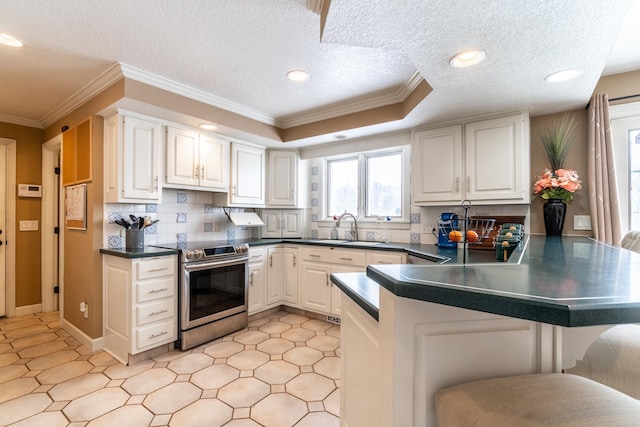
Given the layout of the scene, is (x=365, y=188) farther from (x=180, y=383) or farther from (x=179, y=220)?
(x=180, y=383)

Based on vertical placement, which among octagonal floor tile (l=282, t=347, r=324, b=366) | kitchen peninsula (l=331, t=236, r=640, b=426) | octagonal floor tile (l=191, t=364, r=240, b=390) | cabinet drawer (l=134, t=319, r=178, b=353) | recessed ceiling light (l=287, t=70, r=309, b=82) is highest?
recessed ceiling light (l=287, t=70, r=309, b=82)

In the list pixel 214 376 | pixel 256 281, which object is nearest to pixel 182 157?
pixel 256 281

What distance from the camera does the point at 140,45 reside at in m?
2.02

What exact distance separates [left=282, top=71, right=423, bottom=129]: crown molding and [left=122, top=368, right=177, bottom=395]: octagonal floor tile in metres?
2.72

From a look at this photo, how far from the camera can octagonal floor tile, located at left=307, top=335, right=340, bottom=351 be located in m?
2.73

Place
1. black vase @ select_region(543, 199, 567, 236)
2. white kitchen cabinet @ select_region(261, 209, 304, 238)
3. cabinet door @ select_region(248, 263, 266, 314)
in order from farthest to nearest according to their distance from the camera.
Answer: white kitchen cabinet @ select_region(261, 209, 304, 238), cabinet door @ select_region(248, 263, 266, 314), black vase @ select_region(543, 199, 567, 236)

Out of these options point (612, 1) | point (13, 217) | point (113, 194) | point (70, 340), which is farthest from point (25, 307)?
point (612, 1)

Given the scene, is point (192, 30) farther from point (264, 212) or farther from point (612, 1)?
point (264, 212)

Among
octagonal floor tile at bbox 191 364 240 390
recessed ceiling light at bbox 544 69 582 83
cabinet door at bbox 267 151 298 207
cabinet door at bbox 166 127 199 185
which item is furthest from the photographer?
cabinet door at bbox 267 151 298 207

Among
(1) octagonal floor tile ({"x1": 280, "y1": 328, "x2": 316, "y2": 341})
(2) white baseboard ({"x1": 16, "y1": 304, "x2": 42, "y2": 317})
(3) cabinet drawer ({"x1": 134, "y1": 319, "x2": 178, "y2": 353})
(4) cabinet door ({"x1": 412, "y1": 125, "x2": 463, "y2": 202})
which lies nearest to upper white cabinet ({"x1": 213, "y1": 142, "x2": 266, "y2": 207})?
(3) cabinet drawer ({"x1": 134, "y1": 319, "x2": 178, "y2": 353})

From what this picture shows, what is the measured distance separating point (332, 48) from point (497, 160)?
1698 millimetres

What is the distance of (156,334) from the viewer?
255 cm

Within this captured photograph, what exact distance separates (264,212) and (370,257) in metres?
1.69

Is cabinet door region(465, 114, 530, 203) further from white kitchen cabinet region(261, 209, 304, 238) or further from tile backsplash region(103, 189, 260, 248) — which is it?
tile backsplash region(103, 189, 260, 248)
